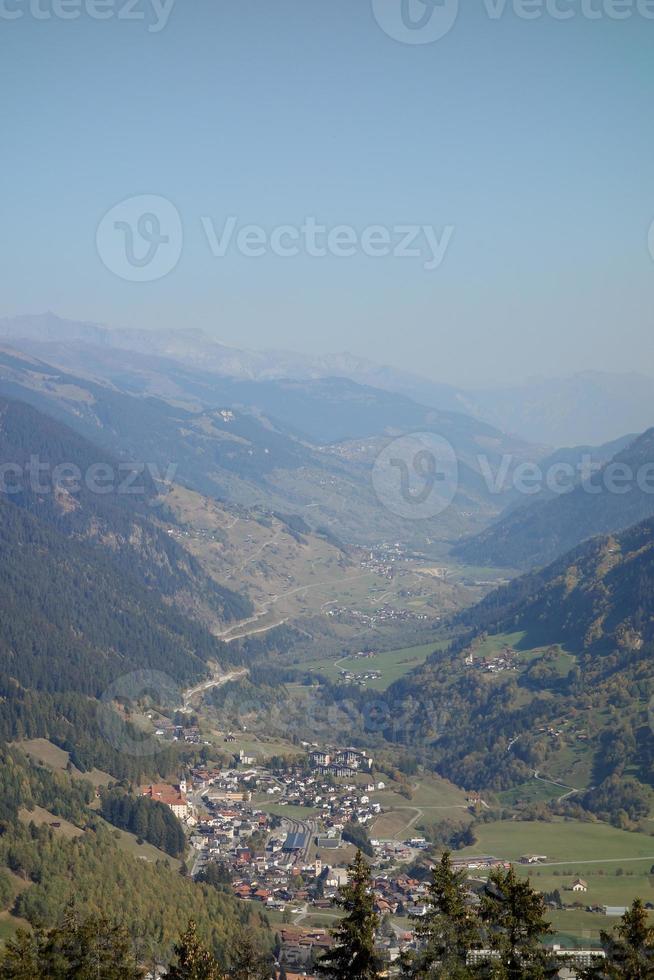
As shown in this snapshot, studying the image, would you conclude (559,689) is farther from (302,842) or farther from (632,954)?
(632,954)

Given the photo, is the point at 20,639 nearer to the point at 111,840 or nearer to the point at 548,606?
the point at 111,840

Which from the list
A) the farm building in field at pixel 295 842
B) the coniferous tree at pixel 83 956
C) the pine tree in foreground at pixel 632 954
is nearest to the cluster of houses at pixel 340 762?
the farm building in field at pixel 295 842

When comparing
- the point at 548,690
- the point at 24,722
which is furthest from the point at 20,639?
the point at 548,690

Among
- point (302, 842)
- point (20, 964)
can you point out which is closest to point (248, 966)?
point (20, 964)

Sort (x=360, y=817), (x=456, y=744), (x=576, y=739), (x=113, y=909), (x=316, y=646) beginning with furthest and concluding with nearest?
1. (x=316, y=646)
2. (x=456, y=744)
3. (x=576, y=739)
4. (x=360, y=817)
5. (x=113, y=909)

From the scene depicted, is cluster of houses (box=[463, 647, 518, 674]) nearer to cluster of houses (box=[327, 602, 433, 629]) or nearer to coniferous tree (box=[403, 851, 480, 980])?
cluster of houses (box=[327, 602, 433, 629])

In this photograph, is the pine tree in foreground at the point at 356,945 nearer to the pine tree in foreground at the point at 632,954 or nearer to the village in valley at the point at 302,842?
the pine tree in foreground at the point at 632,954
